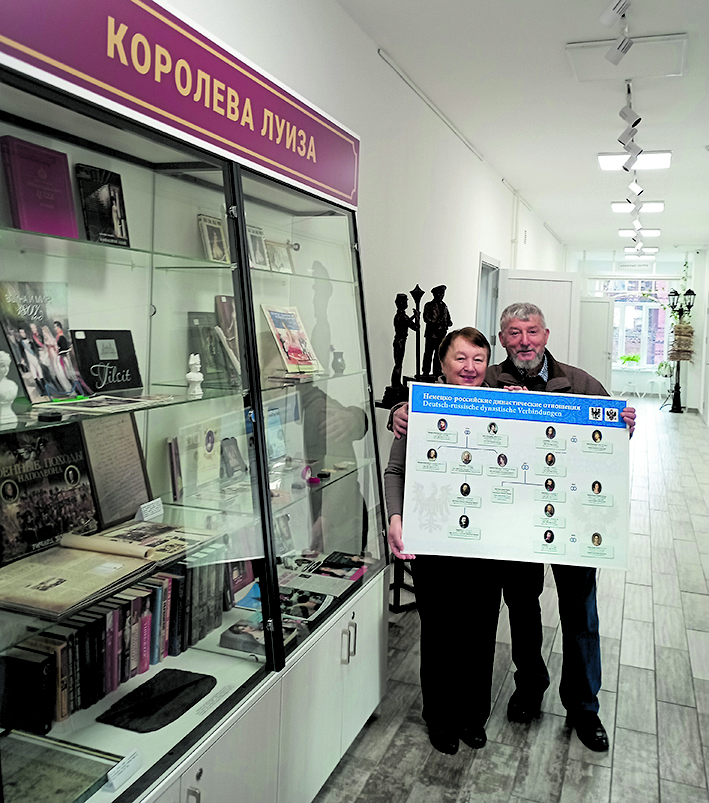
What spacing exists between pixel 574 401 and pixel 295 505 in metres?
0.94

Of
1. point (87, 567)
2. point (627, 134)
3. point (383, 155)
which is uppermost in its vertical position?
point (627, 134)

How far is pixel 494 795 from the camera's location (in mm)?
2357

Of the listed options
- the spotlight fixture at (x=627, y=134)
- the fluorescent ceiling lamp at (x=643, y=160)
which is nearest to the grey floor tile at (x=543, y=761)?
the spotlight fixture at (x=627, y=134)

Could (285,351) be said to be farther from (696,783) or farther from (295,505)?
(696,783)

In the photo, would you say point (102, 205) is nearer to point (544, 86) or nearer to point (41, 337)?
point (41, 337)

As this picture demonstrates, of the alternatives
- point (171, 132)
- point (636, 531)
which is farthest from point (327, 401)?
point (636, 531)

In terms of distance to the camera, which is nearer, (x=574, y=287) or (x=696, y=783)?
(x=696, y=783)

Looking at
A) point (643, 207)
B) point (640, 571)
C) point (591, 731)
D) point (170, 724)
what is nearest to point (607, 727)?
point (591, 731)

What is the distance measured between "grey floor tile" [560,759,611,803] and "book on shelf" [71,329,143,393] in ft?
6.41

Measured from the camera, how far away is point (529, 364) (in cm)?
283

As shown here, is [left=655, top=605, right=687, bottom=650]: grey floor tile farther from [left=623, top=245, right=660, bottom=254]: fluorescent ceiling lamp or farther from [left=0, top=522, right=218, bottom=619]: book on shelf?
[left=623, top=245, right=660, bottom=254]: fluorescent ceiling lamp

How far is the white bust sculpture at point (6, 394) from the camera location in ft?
4.41

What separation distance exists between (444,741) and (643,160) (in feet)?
18.5

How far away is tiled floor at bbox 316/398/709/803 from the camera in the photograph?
2391 millimetres
